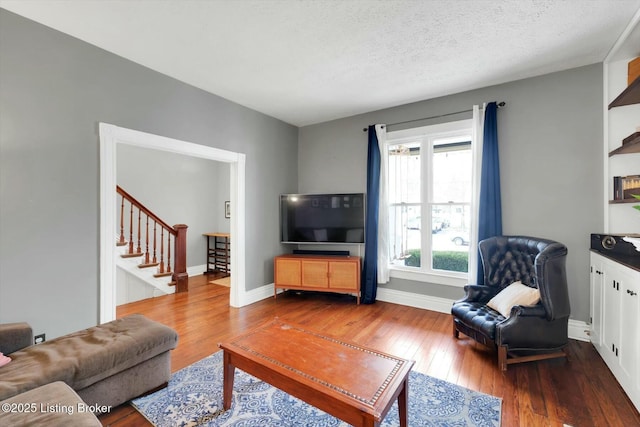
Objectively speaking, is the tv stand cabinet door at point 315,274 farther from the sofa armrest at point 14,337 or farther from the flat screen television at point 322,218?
the sofa armrest at point 14,337

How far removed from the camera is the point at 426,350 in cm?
259

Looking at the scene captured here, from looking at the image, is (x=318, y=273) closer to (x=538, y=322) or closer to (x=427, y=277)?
(x=427, y=277)

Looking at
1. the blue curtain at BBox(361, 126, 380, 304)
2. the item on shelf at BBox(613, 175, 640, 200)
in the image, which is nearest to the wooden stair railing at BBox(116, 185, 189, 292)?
the blue curtain at BBox(361, 126, 380, 304)

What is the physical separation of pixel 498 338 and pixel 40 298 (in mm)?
3686

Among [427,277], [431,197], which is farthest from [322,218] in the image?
[427,277]

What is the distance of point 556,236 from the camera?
2877 mm

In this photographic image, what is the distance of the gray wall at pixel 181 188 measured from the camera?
514cm

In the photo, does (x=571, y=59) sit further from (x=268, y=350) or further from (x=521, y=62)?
(x=268, y=350)

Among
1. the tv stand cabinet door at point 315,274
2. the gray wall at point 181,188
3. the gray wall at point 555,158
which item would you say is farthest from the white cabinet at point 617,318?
the gray wall at point 181,188

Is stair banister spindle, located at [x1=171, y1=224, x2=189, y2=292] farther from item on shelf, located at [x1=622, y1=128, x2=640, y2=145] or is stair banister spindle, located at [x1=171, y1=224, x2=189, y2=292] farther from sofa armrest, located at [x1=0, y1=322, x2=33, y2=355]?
item on shelf, located at [x1=622, y1=128, x2=640, y2=145]

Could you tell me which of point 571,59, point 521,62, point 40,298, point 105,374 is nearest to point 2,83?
point 40,298

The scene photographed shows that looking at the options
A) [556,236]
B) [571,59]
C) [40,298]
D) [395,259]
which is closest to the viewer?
[40,298]

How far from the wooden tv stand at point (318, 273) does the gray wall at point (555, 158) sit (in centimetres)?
127

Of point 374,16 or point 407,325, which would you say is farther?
point 407,325
